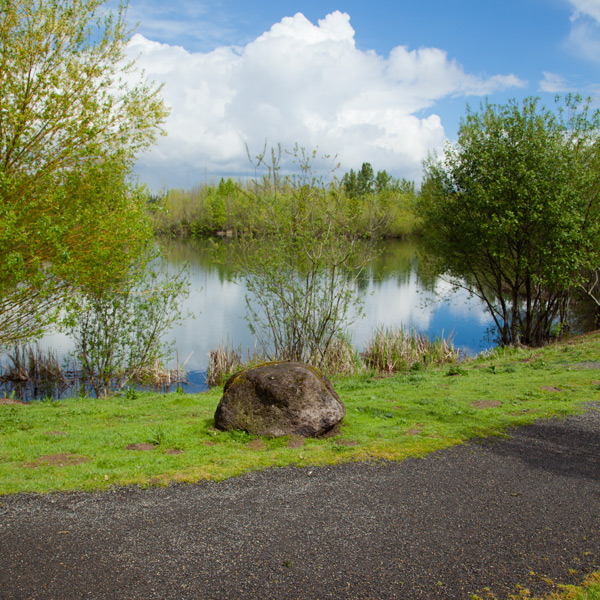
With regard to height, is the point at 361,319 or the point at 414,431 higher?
the point at 361,319

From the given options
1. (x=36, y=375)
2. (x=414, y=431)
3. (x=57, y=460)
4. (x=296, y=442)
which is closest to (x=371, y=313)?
(x=36, y=375)

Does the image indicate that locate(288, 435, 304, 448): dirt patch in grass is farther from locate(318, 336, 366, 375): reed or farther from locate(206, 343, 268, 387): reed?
locate(206, 343, 268, 387): reed

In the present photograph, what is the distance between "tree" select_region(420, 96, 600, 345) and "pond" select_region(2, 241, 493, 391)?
11.7 feet

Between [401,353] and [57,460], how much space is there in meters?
14.2

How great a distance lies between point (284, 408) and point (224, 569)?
408 centimetres

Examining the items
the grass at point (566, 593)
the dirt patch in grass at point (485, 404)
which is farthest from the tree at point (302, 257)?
the grass at point (566, 593)

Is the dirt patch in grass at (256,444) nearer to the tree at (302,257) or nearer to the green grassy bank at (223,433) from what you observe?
the green grassy bank at (223,433)

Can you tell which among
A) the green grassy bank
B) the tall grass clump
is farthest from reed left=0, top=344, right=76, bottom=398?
the tall grass clump

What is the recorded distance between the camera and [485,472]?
288 inches

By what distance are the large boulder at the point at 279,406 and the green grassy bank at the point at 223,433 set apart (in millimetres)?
226

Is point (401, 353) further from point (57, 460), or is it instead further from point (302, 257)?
point (57, 460)

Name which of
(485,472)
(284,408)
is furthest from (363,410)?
(485,472)

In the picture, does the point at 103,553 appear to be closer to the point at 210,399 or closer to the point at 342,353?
the point at 210,399

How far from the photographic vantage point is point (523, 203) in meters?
20.2
